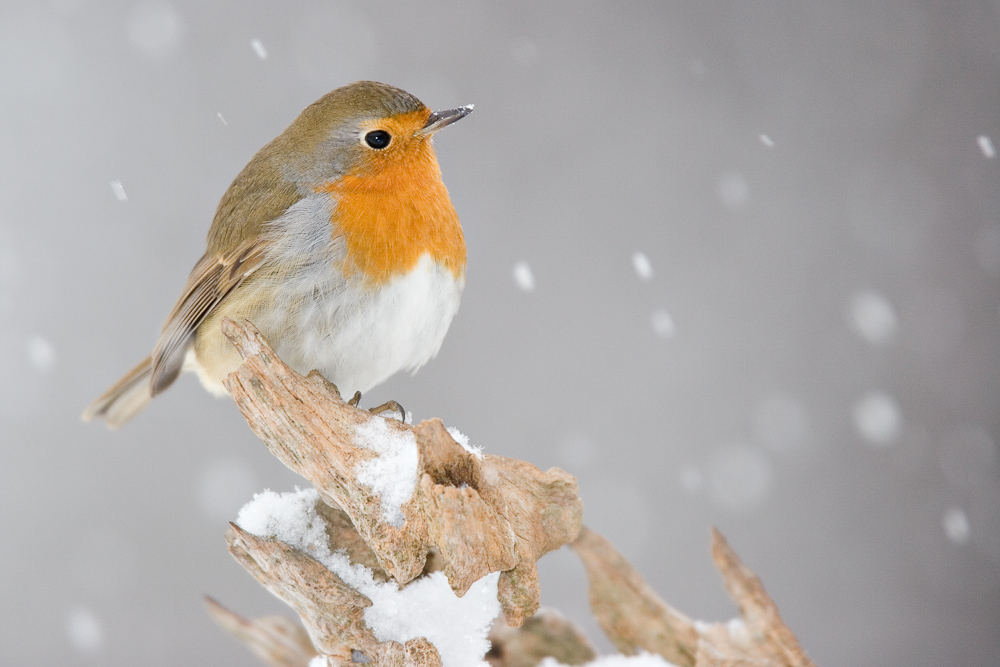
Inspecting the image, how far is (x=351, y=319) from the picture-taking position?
2.50 meters

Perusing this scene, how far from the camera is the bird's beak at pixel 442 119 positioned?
8.71ft

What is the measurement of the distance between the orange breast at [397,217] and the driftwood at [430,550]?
15.5 inches

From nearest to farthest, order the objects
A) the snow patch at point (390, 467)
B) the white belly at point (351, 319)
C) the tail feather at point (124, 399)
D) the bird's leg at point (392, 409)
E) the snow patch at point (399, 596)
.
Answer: the snow patch at point (390, 467)
the snow patch at point (399, 596)
the white belly at point (351, 319)
the bird's leg at point (392, 409)
the tail feather at point (124, 399)

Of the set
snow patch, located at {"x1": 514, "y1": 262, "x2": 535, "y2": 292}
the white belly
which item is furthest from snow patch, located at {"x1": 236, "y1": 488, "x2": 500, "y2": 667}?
snow patch, located at {"x1": 514, "y1": 262, "x2": 535, "y2": 292}

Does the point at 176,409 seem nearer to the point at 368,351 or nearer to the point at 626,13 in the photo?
the point at 368,351

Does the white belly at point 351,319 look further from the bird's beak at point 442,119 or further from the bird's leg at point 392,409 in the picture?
the bird's beak at point 442,119

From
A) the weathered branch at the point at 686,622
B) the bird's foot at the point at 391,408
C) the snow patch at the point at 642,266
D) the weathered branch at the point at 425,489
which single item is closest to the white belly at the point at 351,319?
the bird's foot at the point at 391,408

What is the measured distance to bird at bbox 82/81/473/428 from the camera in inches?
99.0

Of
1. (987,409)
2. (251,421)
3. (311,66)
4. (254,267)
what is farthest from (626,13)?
(251,421)

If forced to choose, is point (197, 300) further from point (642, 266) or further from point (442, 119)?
point (642, 266)

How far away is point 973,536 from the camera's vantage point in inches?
174

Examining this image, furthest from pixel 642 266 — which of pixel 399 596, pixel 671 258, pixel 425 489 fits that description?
pixel 425 489

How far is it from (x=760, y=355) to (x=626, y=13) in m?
2.06

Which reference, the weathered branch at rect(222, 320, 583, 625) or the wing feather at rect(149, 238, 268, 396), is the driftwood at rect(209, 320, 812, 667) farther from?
the wing feather at rect(149, 238, 268, 396)
